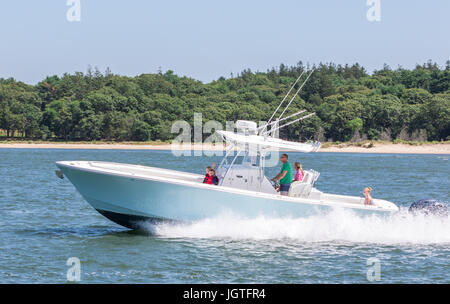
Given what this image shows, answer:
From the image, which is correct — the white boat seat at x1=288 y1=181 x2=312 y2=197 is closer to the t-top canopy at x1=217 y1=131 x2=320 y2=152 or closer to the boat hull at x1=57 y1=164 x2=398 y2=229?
the boat hull at x1=57 y1=164 x2=398 y2=229

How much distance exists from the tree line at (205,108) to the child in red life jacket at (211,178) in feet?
246

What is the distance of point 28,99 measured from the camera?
118750mm

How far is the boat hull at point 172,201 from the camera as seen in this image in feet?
47.3

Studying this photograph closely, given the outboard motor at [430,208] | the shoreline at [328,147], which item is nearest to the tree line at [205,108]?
the shoreline at [328,147]

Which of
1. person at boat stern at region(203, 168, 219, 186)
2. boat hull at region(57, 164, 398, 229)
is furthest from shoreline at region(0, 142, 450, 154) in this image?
boat hull at region(57, 164, 398, 229)

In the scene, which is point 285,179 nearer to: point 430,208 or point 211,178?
point 211,178

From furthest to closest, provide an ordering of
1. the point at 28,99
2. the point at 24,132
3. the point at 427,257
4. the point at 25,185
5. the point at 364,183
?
the point at 28,99 → the point at 24,132 → the point at 364,183 → the point at 25,185 → the point at 427,257

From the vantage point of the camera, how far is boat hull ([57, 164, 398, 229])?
47.3 ft

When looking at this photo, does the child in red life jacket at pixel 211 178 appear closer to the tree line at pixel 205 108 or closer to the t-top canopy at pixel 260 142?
the t-top canopy at pixel 260 142

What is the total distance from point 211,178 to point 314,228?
2673 mm

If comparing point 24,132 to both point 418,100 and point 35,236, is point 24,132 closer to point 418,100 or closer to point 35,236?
point 418,100
